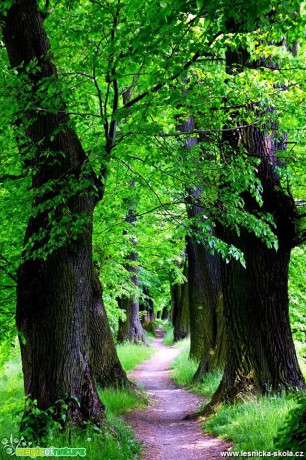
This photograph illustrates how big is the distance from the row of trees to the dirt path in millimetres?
944

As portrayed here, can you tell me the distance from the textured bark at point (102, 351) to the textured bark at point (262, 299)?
3.02 m

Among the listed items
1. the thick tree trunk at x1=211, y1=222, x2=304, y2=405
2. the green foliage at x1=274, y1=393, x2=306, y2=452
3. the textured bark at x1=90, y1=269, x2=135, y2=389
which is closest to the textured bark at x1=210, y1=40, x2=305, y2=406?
the thick tree trunk at x1=211, y1=222, x2=304, y2=405

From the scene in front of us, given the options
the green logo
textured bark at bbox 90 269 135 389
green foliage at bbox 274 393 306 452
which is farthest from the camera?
textured bark at bbox 90 269 135 389

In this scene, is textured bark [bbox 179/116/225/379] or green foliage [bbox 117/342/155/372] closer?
textured bark [bbox 179/116/225/379]

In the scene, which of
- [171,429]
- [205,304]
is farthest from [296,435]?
[205,304]

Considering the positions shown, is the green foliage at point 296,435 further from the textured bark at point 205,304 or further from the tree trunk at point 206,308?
the tree trunk at point 206,308

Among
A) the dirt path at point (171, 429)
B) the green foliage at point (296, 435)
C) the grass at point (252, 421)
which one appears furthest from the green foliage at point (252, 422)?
the green foliage at point (296, 435)

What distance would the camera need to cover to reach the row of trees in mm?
4535

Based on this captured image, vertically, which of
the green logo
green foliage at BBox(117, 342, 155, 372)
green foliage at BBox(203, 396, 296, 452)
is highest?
the green logo

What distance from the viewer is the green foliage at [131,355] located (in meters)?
15.4

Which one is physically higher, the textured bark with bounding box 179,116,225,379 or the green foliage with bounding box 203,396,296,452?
the textured bark with bounding box 179,116,225,379

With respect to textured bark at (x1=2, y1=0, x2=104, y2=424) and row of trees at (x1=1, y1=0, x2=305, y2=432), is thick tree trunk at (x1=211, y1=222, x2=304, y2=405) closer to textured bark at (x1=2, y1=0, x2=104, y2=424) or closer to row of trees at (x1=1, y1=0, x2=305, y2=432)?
row of trees at (x1=1, y1=0, x2=305, y2=432)

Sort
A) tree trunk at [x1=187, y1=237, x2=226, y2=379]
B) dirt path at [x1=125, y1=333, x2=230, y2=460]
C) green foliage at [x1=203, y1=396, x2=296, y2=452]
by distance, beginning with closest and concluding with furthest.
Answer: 1. green foliage at [x1=203, y1=396, x2=296, y2=452]
2. dirt path at [x1=125, y1=333, x2=230, y2=460]
3. tree trunk at [x1=187, y1=237, x2=226, y2=379]

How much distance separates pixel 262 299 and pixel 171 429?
8.88 ft
